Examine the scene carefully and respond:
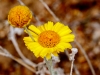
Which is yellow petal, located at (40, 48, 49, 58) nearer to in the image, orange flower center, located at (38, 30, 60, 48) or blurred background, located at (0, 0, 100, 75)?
orange flower center, located at (38, 30, 60, 48)

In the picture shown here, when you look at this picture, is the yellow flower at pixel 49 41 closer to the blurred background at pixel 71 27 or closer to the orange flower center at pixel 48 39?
the orange flower center at pixel 48 39

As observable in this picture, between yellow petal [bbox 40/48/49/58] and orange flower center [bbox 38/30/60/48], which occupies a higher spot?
orange flower center [bbox 38/30/60/48]

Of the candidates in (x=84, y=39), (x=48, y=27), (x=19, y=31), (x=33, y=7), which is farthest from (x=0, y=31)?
(x=48, y=27)

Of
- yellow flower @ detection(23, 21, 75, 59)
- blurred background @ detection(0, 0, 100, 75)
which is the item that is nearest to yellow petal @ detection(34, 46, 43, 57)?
yellow flower @ detection(23, 21, 75, 59)

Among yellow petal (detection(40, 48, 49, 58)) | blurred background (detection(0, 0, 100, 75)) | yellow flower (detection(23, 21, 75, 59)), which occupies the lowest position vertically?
yellow petal (detection(40, 48, 49, 58))

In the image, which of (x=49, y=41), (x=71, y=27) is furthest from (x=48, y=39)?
(x=71, y=27)

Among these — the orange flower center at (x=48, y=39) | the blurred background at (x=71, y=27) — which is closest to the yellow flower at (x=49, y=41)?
the orange flower center at (x=48, y=39)

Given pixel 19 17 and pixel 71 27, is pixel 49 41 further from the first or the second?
pixel 71 27
